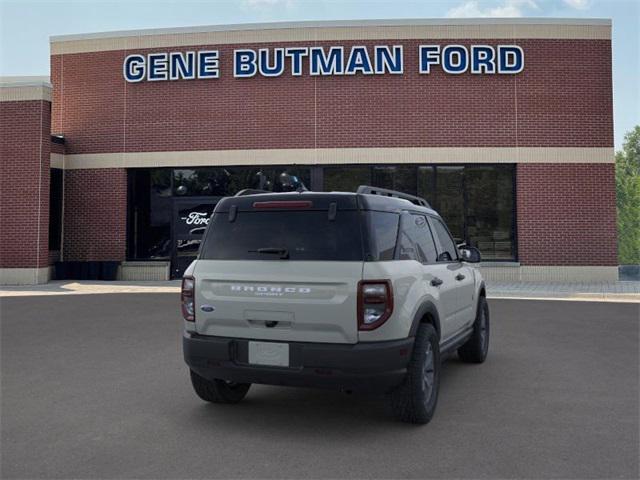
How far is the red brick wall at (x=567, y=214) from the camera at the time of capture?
17219 millimetres

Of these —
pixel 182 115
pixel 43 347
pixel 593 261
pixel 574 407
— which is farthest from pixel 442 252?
pixel 182 115

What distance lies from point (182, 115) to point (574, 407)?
1600 centimetres

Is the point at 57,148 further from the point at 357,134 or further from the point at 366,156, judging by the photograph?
the point at 366,156

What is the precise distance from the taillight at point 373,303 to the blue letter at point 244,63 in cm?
1532

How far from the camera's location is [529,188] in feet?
57.1

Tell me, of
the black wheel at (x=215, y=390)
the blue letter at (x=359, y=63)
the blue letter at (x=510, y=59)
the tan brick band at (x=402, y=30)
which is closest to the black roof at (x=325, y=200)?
the black wheel at (x=215, y=390)

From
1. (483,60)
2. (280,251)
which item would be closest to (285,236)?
(280,251)

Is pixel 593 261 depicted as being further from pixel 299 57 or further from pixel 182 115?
pixel 182 115

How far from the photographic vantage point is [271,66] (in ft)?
59.4

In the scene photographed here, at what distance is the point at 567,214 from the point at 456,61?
19.2ft

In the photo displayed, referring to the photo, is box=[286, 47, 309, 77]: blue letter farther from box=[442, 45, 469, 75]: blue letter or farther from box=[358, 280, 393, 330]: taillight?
box=[358, 280, 393, 330]: taillight

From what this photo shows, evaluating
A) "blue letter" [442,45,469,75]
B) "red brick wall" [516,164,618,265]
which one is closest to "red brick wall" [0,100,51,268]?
"blue letter" [442,45,469,75]

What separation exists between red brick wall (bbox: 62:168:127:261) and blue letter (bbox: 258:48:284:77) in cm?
574

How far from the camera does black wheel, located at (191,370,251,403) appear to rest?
5.01 metres
